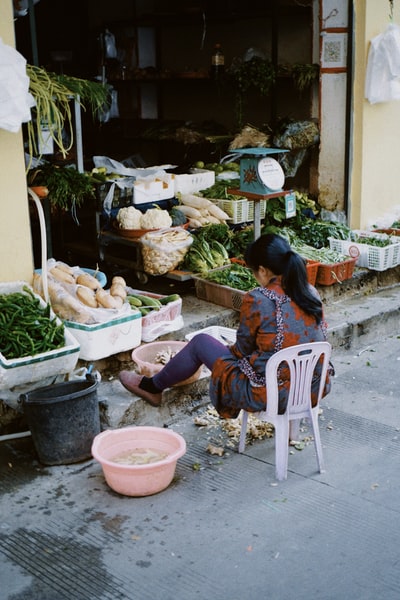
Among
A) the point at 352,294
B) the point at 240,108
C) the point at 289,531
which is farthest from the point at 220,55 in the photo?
the point at 289,531

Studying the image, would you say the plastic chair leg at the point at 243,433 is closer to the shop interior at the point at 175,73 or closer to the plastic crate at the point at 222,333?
the plastic crate at the point at 222,333

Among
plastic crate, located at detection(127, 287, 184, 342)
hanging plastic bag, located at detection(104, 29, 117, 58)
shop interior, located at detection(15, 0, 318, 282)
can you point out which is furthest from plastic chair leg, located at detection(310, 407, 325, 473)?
hanging plastic bag, located at detection(104, 29, 117, 58)

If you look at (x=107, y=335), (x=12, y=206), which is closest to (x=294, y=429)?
(x=107, y=335)

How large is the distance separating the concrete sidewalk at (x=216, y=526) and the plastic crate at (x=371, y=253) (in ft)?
9.51

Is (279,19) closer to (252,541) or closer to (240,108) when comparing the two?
(240,108)

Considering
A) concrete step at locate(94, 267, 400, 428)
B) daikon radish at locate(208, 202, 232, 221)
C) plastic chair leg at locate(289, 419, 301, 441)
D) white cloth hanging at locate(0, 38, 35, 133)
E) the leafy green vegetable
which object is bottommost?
plastic chair leg at locate(289, 419, 301, 441)

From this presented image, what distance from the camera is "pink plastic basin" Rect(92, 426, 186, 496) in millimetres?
4199

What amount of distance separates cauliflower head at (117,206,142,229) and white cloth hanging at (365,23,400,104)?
2.92 metres

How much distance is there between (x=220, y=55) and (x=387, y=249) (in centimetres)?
354

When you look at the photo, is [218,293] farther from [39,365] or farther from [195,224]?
[39,365]

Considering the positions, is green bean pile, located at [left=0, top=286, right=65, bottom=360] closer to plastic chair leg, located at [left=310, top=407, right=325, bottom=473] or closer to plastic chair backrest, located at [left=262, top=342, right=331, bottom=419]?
plastic chair backrest, located at [left=262, top=342, right=331, bottom=419]

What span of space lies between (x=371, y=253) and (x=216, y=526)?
453 cm

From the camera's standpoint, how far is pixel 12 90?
4.94 m

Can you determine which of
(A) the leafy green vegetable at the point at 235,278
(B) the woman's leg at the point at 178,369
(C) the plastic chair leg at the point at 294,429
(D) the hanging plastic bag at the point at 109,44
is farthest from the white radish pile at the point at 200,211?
A: (D) the hanging plastic bag at the point at 109,44
